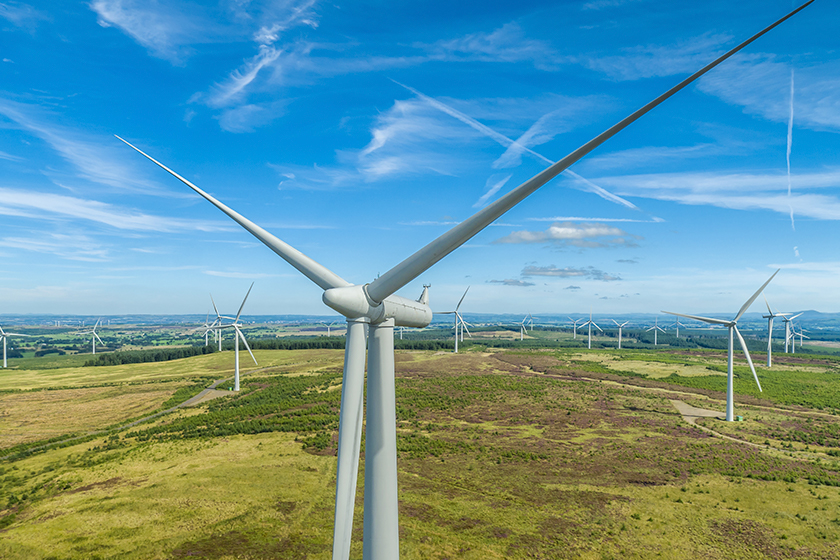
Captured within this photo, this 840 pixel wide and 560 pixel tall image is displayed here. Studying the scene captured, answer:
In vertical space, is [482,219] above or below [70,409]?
above

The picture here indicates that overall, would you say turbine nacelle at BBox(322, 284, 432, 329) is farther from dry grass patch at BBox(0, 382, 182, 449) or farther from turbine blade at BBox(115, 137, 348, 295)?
dry grass patch at BBox(0, 382, 182, 449)

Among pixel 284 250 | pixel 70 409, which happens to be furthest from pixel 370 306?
pixel 70 409

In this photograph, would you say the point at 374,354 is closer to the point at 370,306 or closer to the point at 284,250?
the point at 370,306

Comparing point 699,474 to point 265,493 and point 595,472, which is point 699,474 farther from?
point 265,493

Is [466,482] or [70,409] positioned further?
[70,409]

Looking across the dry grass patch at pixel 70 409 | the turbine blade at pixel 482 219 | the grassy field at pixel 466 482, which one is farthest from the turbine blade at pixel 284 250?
the dry grass patch at pixel 70 409

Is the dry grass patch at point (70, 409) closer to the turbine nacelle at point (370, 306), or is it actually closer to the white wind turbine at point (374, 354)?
the white wind turbine at point (374, 354)

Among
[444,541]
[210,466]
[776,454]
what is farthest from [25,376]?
[776,454]
